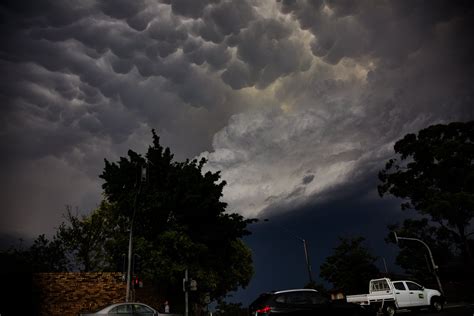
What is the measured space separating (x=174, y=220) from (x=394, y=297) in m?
16.1

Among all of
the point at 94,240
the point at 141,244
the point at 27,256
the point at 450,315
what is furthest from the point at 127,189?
the point at 27,256

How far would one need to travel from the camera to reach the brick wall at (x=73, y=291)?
21656mm

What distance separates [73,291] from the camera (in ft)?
73.6

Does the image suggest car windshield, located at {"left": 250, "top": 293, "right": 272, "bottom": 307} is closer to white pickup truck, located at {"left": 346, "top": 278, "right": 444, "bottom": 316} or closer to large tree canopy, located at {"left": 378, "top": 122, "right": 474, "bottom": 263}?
white pickup truck, located at {"left": 346, "top": 278, "right": 444, "bottom": 316}

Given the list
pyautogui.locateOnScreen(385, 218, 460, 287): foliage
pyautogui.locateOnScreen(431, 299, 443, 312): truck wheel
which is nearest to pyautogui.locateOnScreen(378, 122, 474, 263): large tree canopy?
pyautogui.locateOnScreen(385, 218, 460, 287): foliage

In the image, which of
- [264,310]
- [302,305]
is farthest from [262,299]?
[302,305]

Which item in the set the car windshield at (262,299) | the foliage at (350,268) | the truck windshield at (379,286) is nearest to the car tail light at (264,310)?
the car windshield at (262,299)

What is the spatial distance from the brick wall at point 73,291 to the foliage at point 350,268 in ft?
73.2

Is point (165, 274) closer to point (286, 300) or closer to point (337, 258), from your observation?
point (286, 300)

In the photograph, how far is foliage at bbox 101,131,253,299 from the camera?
82.0 ft

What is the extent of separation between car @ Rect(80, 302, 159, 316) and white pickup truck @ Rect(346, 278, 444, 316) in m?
10.1

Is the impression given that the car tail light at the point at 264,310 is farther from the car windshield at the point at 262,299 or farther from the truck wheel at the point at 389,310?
the truck wheel at the point at 389,310

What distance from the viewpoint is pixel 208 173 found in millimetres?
30609

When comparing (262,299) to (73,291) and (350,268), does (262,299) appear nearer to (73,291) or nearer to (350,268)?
(73,291)
